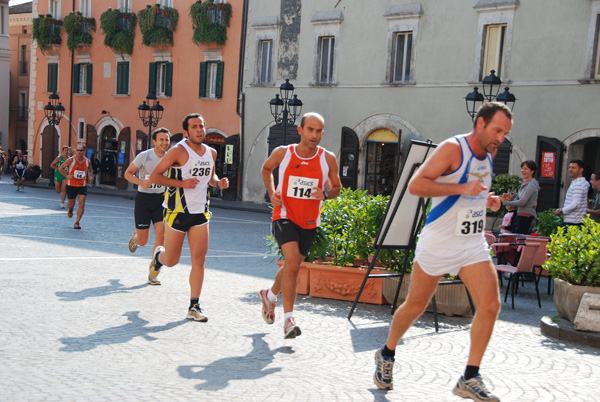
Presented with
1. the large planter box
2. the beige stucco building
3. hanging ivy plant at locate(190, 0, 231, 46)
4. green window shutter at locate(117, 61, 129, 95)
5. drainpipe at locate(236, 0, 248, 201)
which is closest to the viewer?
the large planter box

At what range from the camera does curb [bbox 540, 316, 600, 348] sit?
22.6 ft

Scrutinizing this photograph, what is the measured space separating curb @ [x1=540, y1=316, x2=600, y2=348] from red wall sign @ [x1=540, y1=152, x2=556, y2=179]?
15.0 metres

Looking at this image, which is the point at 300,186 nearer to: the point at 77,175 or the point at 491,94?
A: the point at 77,175

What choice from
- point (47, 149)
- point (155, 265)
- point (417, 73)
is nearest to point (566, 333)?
point (155, 265)

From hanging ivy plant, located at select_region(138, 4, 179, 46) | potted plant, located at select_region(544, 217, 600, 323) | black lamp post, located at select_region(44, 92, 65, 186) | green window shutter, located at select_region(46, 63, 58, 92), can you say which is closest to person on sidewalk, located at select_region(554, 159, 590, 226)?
potted plant, located at select_region(544, 217, 600, 323)

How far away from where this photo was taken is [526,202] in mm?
11477

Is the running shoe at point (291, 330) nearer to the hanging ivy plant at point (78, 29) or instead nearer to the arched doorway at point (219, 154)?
the arched doorway at point (219, 154)

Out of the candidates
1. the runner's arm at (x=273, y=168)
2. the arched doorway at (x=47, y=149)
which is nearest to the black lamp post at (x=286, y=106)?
the arched doorway at (x=47, y=149)

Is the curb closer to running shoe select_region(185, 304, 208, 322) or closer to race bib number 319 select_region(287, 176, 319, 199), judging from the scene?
race bib number 319 select_region(287, 176, 319, 199)

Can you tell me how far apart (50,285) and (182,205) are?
94.0 inches

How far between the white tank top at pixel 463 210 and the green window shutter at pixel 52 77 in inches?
1538

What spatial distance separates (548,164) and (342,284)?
1497cm

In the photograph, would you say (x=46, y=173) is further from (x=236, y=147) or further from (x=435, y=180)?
(x=435, y=180)

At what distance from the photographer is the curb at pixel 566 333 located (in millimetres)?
6879
